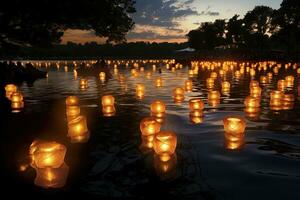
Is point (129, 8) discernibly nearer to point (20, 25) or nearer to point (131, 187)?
point (20, 25)

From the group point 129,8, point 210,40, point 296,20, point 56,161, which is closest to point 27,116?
point 56,161

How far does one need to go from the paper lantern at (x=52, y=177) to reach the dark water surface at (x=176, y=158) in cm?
10

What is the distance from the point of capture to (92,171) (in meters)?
7.03

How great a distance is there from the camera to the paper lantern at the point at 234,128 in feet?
30.0

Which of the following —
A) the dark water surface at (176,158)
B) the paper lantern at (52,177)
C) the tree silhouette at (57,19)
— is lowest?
the dark water surface at (176,158)

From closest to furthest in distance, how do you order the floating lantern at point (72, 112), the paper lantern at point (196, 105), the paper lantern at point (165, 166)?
the paper lantern at point (165, 166) → the floating lantern at point (72, 112) → the paper lantern at point (196, 105)

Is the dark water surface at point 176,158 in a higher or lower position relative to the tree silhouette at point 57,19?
lower

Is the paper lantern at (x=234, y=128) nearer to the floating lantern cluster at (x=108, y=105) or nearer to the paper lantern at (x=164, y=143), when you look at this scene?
the paper lantern at (x=164, y=143)

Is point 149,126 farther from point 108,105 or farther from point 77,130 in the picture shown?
point 108,105

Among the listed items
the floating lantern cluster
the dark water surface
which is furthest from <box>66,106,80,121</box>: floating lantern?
the floating lantern cluster

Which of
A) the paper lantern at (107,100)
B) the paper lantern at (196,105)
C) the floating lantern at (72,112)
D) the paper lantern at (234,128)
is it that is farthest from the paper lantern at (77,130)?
the paper lantern at (107,100)

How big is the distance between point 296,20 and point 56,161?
6322cm

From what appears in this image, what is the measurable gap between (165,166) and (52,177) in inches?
83.0

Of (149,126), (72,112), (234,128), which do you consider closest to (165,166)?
(149,126)
